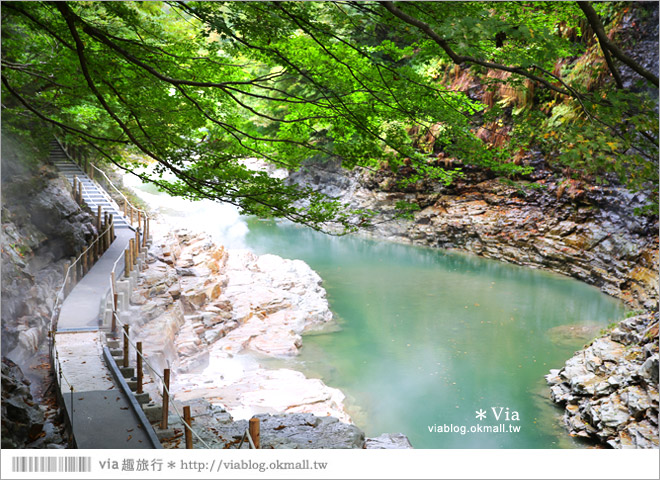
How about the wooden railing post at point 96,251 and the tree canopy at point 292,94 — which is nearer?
the tree canopy at point 292,94

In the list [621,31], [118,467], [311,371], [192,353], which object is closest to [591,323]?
[311,371]

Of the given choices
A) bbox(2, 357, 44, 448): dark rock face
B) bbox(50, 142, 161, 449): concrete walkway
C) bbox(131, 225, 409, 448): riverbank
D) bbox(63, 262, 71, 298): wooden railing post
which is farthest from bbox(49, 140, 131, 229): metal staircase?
bbox(2, 357, 44, 448): dark rock face

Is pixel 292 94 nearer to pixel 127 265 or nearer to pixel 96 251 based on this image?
pixel 127 265

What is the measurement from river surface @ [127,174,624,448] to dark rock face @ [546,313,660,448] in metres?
0.26

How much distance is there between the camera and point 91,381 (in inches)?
152

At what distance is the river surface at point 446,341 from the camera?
4898mm

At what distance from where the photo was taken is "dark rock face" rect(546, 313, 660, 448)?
399 centimetres

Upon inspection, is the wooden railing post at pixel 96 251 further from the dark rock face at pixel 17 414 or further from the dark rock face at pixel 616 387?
the dark rock face at pixel 616 387

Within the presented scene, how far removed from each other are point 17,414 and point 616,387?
17.5 ft

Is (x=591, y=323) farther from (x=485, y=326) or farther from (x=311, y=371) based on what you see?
(x=311, y=371)

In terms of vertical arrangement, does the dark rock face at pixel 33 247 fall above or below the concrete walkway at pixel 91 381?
above

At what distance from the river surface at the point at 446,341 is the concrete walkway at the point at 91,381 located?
252 cm

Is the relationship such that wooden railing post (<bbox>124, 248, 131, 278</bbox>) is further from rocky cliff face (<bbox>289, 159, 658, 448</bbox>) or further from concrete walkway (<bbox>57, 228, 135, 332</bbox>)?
rocky cliff face (<bbox>289, 159, 658, 448</bbox>)

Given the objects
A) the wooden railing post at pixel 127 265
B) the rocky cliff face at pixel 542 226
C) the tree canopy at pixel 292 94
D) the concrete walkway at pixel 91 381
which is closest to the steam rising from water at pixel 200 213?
the rocky cliff face at pixel 542 226
